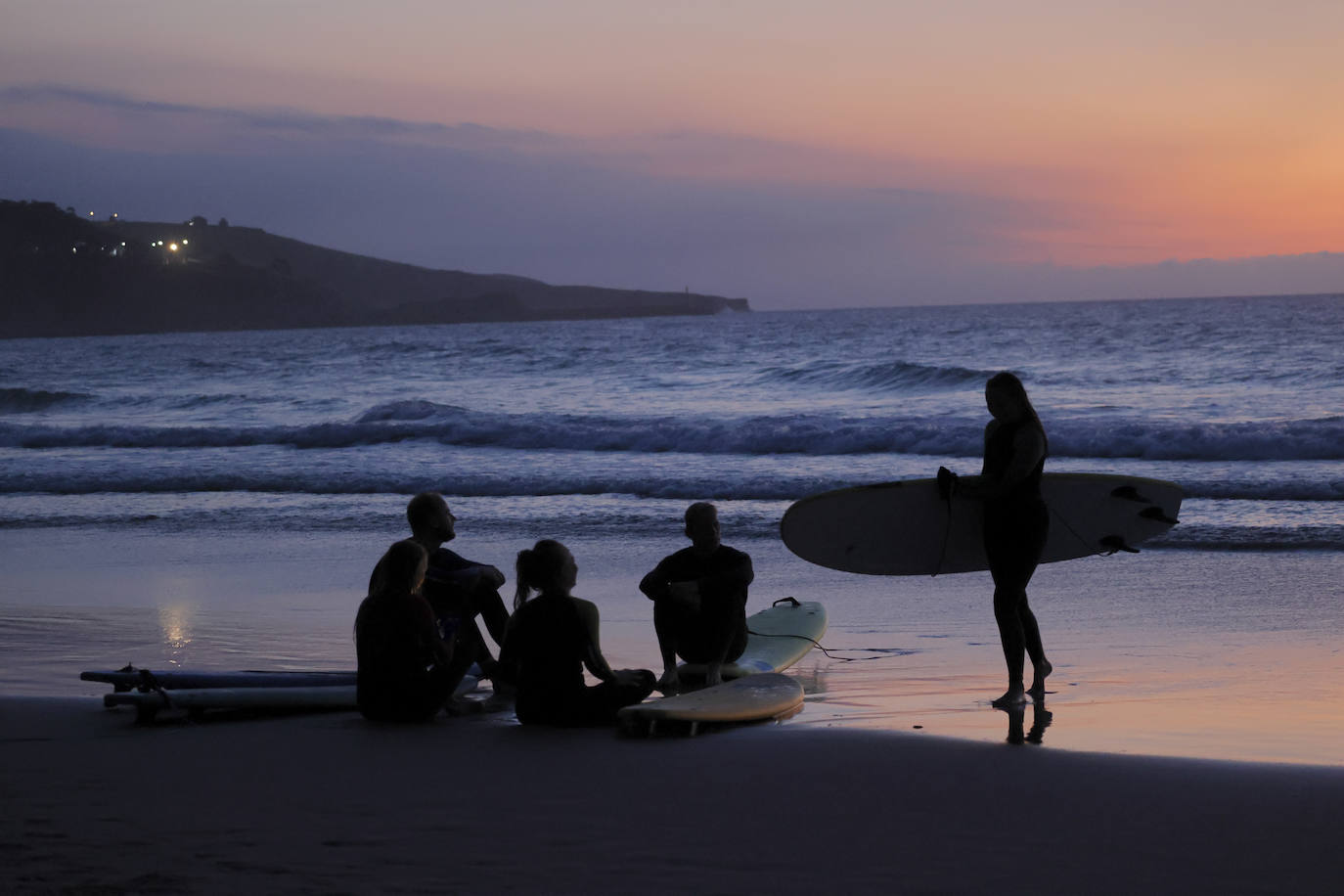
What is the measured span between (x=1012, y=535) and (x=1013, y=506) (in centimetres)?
12

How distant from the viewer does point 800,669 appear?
6.04 meters

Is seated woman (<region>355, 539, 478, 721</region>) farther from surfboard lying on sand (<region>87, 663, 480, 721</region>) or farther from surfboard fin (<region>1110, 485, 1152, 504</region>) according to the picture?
surfboard fin (<region>1110, 485, 1152, 504</region>)

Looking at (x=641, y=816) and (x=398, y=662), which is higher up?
(x=398, y=662)

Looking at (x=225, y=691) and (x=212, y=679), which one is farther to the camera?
(x=212, y=679)

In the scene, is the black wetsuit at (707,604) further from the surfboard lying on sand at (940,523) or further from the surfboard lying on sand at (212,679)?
the surfboard lying on sand at (212,679)

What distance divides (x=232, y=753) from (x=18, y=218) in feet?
489

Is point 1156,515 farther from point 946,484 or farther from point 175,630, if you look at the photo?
point 175,630

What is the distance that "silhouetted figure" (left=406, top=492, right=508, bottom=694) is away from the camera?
5.10 m

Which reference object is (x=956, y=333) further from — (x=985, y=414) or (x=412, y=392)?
(x=985, y=414)

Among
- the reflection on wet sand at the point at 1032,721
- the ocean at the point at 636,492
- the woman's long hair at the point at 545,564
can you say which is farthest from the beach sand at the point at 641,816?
the ocean at the point at 636,492

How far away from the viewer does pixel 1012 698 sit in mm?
5043

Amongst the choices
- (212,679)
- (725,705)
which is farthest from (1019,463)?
(212,679)

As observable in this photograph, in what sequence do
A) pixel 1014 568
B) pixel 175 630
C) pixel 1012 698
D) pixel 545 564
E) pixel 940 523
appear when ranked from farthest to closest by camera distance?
pixel 175 630
pixel 940 523
pixel 1014 568
pixel 1012 698
pixel 545 564

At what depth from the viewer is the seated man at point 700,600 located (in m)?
5.45
